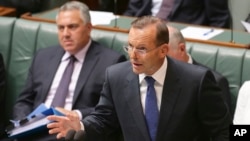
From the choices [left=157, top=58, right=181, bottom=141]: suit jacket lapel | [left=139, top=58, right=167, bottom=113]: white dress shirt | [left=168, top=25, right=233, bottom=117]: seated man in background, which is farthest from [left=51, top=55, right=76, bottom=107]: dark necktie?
[left=157, top=58, right=181, bottom=141]: suit jacket lapel

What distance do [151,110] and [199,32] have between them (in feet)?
3.28

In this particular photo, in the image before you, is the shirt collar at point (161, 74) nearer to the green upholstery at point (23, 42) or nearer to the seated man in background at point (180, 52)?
the seated man in background at point (180, 52)

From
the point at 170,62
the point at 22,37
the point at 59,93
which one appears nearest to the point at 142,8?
the point at 22,37

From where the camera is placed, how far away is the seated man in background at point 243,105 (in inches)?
92.8

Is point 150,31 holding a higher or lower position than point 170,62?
higher

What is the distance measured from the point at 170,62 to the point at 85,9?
0.87 metres

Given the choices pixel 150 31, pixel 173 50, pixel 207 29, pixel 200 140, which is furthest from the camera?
pixel 207 29

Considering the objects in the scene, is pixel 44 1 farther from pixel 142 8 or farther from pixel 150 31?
pixel 150 31

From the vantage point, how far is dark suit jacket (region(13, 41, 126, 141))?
2.76 metres

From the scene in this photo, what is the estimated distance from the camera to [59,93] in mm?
2805

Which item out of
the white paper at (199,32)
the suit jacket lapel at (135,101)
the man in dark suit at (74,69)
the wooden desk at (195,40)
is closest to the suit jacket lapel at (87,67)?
the man in dark suit at (74,69)

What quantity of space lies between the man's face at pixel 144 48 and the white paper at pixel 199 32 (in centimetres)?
88

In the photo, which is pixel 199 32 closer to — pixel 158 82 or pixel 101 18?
pixel 101 18

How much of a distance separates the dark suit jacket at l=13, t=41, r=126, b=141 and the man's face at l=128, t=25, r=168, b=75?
0.68 m
